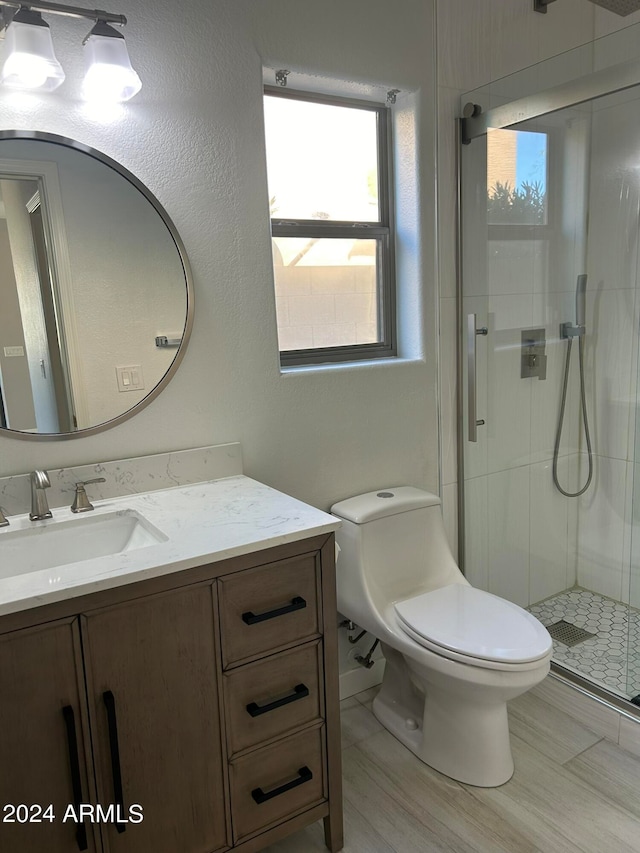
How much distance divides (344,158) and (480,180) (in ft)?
1.66

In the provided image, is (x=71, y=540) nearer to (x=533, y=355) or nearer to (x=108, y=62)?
(x=108, y=62)

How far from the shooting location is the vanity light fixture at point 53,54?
56.1 inches

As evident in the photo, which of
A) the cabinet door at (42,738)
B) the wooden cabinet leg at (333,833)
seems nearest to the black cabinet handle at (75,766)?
the cabinet door at (42,738)

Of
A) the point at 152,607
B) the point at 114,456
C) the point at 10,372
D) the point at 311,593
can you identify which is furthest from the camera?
the point at 114,456

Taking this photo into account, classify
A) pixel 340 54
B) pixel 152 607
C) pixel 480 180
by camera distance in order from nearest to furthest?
1. pixel 152 607
2. pixel 340 54
3. pixel 480 180

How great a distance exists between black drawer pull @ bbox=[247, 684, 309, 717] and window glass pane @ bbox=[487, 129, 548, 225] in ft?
A: 5.70

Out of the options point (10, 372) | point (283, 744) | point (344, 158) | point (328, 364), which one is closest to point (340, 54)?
point (344, 158)

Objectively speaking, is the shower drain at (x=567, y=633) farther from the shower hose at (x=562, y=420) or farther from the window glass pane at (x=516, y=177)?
the window glass pane at (x=516, y=177)

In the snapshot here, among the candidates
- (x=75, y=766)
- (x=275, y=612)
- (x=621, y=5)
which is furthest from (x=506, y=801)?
(x=621, y=5)

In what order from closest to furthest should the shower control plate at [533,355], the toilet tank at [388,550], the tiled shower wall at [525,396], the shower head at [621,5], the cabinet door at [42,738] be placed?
the cabinet door at [42,738] < the toilet tank at [388,550] < the shower head at [621,5] < the tiled shower wall at [525,396] < the shower control plate at [533,355]

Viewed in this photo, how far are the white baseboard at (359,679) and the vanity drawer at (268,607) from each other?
0.89 meters

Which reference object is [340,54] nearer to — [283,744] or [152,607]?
[152,607]

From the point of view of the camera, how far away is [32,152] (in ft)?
5.21

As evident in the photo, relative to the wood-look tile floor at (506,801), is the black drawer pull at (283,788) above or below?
above
